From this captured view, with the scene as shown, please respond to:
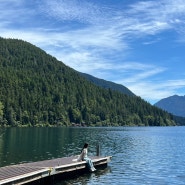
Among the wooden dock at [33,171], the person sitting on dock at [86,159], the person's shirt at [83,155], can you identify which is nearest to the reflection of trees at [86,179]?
the person sitting on dock at [86,159]

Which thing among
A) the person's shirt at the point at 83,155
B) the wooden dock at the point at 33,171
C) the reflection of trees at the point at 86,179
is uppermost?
the person's shirt at the point at 83,155

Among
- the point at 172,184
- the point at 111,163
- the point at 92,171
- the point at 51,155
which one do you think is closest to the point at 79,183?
the point at 92,171

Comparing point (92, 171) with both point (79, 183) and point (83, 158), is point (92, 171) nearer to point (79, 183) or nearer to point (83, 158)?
point (83, 158)

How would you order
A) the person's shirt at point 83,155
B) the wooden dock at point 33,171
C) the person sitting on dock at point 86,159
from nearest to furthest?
the wooden dock at point 33,171, the person sitting on dock at point 86,159, the person's shirt at point 83,155

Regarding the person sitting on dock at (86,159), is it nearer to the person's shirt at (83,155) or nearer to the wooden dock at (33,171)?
the person's shirt at (83,155)

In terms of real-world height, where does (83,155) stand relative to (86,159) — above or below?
above

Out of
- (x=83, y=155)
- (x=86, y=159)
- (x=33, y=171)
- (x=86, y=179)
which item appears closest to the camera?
(x=33, y=171)

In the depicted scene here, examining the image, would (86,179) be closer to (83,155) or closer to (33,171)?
(83,155)

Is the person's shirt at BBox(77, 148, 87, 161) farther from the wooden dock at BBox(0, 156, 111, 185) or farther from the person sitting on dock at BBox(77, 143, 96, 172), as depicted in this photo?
the wooden dock at BBox(0, 156, 111, 185)

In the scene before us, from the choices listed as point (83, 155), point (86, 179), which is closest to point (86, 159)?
point (83, 155)

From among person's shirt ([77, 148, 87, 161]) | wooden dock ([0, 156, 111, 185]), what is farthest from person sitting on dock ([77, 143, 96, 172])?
wooden dock ([0, 156, 111, 185])

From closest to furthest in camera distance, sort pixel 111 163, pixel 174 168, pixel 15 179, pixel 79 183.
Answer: pixel 15 179 < pixel 79 183 < pixel 174 168 < pixel 111 163

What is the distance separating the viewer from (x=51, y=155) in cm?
6625

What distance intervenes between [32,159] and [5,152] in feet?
32.6
